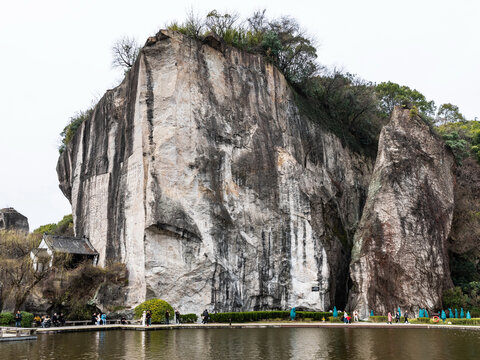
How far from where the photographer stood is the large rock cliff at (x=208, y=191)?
3775 centimetres

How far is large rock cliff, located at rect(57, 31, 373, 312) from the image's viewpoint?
124 ft

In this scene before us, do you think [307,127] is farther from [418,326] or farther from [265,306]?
[418,326]

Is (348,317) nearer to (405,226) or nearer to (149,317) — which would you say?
(405,226)

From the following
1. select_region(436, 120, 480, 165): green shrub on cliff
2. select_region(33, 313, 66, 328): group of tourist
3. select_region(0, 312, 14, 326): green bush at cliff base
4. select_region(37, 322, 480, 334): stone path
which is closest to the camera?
select_region(37, 322, 480, 334): stone path

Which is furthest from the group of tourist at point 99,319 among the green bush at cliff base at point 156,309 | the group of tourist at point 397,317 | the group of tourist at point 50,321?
the group of tourist at point 397,317

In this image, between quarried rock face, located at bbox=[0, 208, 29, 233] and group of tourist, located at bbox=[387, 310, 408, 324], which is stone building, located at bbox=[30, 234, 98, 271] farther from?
group of tourist, located at bbox=[387, 310, 408, 324]

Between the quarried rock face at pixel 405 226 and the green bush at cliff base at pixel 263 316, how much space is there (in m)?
3.04

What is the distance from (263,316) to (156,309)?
7817 mm

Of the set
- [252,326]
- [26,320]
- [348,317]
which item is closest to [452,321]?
[348,317]

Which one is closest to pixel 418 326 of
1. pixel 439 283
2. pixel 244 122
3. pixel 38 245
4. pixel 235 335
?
pixel 439 283

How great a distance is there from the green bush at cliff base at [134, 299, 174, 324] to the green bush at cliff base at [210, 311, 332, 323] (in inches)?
136

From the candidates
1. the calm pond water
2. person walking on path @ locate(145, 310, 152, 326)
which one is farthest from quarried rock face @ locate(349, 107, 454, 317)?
person walking on path @ locate(145, 310, 152, 326)

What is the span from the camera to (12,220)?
60.9 meters

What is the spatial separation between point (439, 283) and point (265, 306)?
12.7 metres
